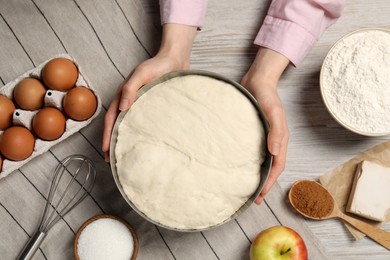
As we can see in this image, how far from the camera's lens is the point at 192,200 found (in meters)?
0.79

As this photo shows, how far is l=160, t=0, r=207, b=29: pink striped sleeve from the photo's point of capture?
0.97m

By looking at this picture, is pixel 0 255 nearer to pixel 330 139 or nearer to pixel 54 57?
pixel 54 57

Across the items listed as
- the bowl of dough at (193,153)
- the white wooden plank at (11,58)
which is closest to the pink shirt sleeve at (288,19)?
the bowl of dough at (193,153)

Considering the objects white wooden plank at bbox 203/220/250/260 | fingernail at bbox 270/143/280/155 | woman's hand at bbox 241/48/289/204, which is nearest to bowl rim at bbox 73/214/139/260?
white wooden plank at bbox 203/220/250/260

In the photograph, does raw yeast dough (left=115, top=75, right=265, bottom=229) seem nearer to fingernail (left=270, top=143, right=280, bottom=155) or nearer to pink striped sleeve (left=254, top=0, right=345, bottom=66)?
fingernail (left=270, top=143, right=280, bottom=155)

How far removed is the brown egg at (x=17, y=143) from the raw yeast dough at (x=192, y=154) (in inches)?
10.3

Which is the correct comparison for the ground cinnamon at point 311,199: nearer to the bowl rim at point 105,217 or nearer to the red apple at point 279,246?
the red apple at point 279,246

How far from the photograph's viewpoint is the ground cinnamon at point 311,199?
99cm

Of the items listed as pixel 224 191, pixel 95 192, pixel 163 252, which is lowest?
pixel 163 252

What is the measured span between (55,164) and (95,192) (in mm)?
110

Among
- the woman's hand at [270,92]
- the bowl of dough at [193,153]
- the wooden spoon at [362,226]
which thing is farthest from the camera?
the wooden spoon at [362,226]

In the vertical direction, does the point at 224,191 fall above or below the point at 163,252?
above

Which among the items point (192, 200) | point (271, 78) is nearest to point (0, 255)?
point (192, 200)

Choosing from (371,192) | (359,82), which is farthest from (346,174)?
(359,82)
